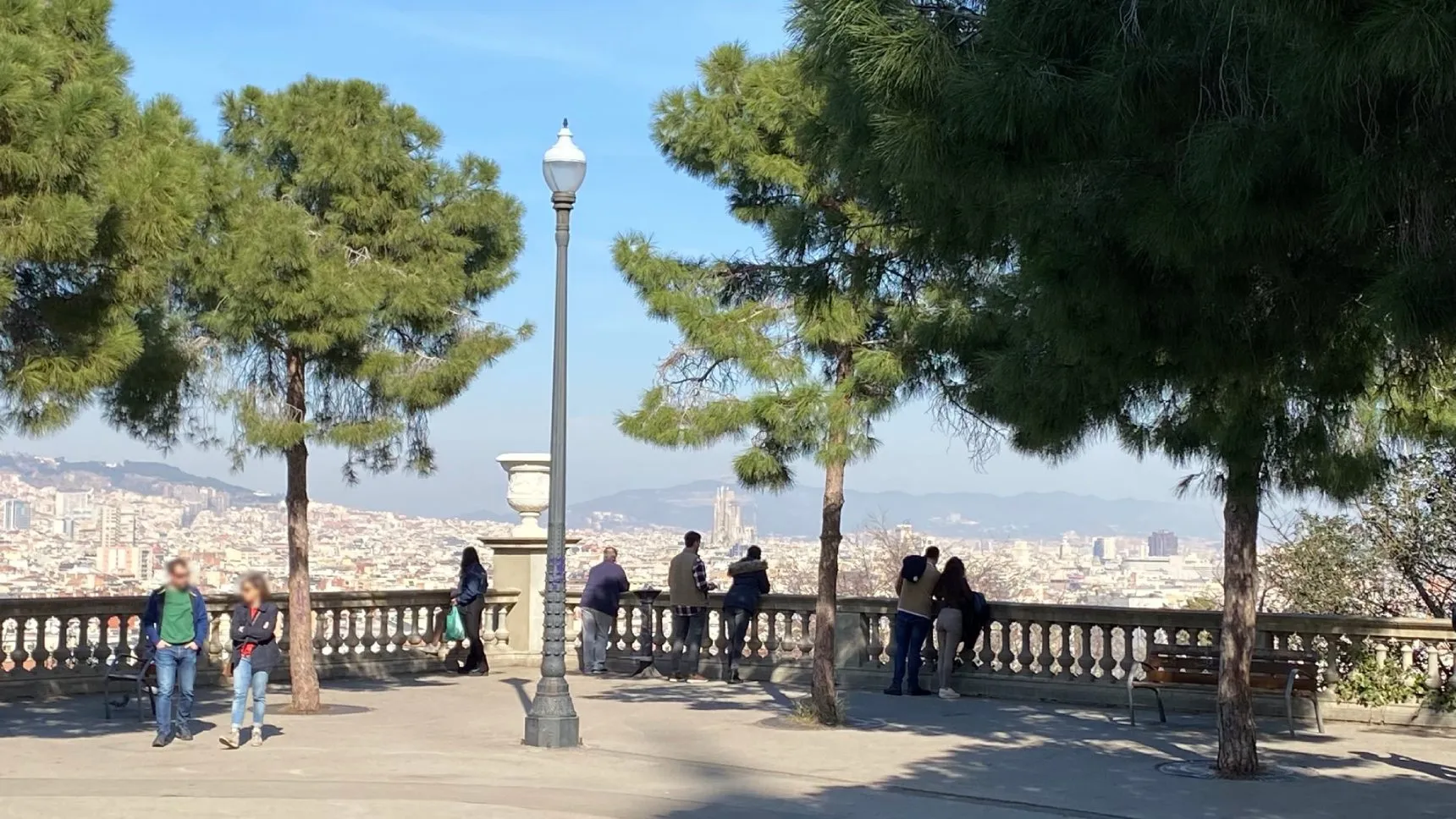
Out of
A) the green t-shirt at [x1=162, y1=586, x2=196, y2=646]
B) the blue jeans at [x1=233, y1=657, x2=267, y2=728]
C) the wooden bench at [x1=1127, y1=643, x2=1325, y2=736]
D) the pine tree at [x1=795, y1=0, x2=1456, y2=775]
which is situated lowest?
the blue jeans at [x1=233, y1=657, x2=267, y2=728]

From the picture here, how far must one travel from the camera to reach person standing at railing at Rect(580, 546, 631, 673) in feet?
71.9

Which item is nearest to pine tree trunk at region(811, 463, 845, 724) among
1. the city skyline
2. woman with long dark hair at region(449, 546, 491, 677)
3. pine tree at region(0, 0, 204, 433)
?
the city skyline

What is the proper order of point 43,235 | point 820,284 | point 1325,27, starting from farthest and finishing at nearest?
point 820,284 < point 43,235 < point 1325,27

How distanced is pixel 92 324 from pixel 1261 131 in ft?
27.1

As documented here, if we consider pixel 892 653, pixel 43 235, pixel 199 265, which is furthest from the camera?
pixel 892 653

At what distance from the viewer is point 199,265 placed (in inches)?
633

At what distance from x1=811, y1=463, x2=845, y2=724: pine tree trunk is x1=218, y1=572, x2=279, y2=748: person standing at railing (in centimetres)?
497

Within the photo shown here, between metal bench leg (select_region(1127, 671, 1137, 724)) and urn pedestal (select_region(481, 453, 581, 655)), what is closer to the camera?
metal bench leg (select_region(1127, 671, 1137, 724))

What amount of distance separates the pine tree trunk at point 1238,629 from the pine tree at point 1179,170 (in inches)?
62.6

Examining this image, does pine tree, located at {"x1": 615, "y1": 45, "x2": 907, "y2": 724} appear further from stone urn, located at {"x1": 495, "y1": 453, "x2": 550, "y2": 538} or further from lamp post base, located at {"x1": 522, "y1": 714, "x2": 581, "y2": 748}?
stone urn, located at {"x1": 495, "y1": 453, "x2": 550, "y2": 538}

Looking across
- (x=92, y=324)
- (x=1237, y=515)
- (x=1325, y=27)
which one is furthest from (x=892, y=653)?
(x=1325, y=27)

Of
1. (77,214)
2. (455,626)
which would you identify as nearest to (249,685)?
(77,214)

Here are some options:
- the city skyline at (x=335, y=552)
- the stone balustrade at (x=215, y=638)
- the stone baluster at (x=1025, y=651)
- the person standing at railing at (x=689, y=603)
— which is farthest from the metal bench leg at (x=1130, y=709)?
the stone balustrade at (x=215, y=638)

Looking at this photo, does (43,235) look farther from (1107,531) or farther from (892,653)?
(1107,531)
